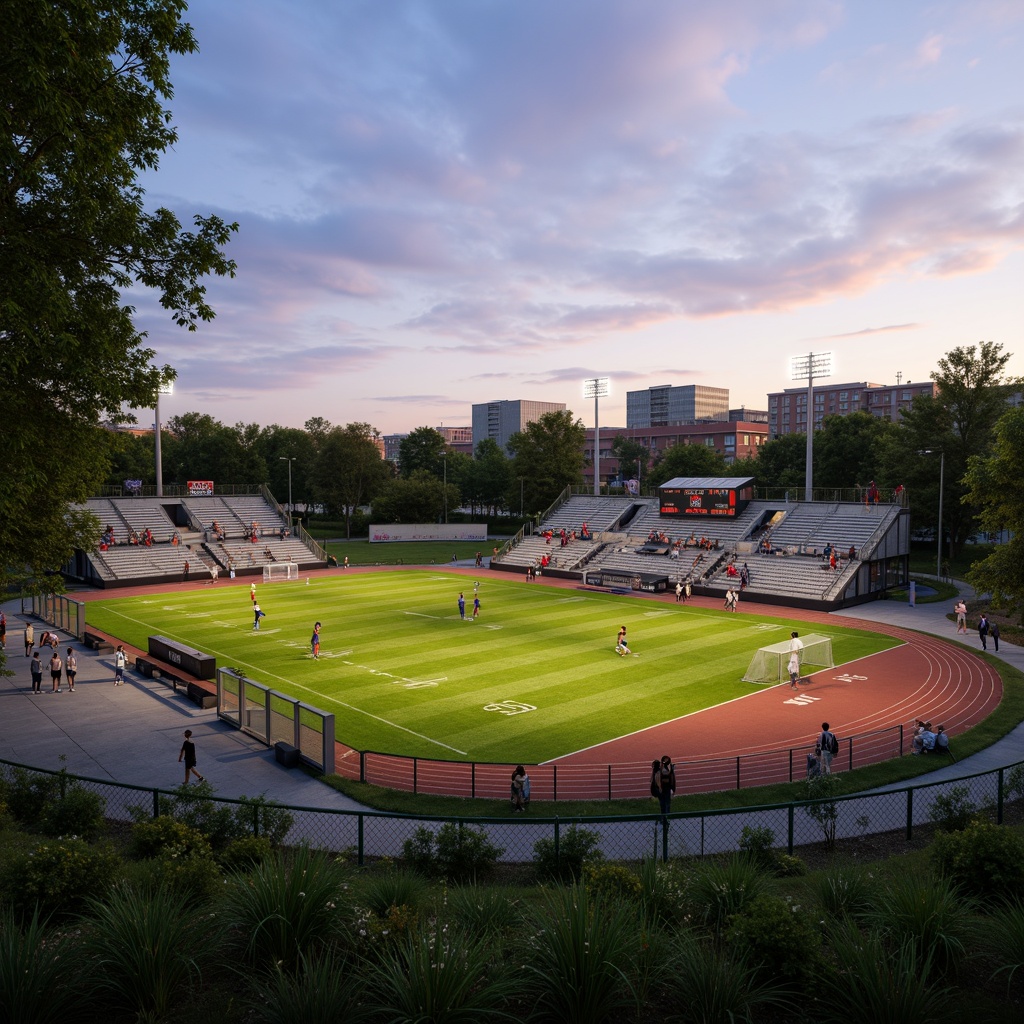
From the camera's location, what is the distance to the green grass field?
23828 millimetres

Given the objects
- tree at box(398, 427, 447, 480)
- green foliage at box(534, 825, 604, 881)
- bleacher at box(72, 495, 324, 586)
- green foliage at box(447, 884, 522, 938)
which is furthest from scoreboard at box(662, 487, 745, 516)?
tree at box(398, 427, 447, 480)

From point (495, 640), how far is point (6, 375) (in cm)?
2500

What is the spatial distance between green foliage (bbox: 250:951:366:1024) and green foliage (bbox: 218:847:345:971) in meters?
0.40

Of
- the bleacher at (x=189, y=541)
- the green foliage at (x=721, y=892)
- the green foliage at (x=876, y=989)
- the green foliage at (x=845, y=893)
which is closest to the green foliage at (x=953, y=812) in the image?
the green foliage at (x=845, y=893)

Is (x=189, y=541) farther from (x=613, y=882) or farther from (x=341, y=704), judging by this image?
(x=613, y=882)

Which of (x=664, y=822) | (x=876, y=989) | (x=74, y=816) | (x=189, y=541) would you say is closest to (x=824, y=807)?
(x=664, y=822)

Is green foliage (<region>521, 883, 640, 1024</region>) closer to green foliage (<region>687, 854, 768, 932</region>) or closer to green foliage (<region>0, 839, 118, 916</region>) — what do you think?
green foliage (<region>687, 854, 768, 932</region>)

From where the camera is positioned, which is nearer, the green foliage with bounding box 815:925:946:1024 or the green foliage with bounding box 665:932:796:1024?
the green foliage with bounding box 815:925:946:1024

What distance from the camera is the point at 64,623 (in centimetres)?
3959

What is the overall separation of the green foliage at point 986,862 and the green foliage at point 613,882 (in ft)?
13.7

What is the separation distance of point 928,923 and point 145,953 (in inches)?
309

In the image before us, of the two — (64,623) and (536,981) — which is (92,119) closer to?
(536,981)

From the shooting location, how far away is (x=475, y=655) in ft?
109

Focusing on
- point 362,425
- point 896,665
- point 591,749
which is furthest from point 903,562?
point 362,425
